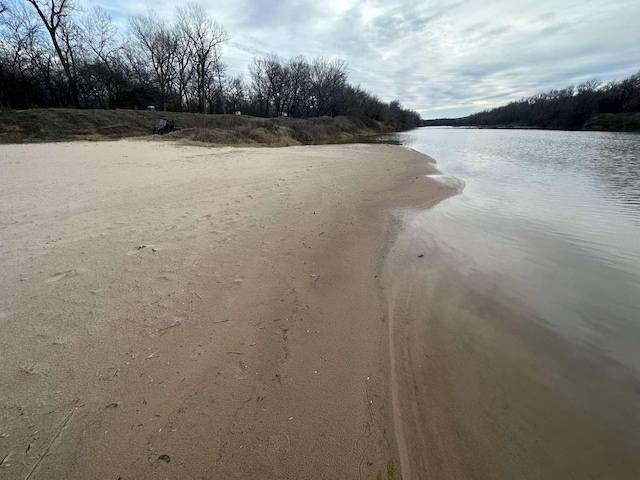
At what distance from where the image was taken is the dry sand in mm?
1645

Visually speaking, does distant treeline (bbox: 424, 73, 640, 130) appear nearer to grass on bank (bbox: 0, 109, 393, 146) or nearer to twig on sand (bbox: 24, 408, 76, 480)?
grass on bank (bbox: 0, 109, 393, 146)

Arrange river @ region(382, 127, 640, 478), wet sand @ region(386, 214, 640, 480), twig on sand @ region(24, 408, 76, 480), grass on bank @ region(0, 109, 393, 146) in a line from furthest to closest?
grass on bank @ region(0, 109, 393, 146) < river @ region(382, 127, 640, 478) < wet sand @ region(386, 214, 640, 480) < twig on sand @ region(24, 408, 76, 480)

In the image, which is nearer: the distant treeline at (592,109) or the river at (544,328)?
the river at (544,328)

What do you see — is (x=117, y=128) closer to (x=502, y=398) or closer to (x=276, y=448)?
(x=276, y=448)

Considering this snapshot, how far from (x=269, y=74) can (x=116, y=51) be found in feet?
77.5

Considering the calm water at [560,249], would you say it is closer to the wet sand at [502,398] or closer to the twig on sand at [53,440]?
the wet sand at [502,398]

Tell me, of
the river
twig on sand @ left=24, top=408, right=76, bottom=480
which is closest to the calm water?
the river

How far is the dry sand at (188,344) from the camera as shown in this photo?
1.64m

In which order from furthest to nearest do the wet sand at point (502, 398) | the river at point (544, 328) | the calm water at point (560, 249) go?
the calm water at point (560, 249)
the river at point (544, 328)
the wet sand at point (502, 398)

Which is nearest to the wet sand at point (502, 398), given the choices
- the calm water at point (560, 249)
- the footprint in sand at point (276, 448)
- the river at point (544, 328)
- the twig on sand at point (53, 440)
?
the river at point (544, 328)

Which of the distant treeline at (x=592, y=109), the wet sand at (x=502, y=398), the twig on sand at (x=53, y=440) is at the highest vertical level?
the distant treeline at (x=592, y=109)

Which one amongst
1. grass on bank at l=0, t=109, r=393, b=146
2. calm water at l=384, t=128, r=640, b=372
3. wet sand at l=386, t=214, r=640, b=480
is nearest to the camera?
wet sand at l=386, t=214, r=640, b=480

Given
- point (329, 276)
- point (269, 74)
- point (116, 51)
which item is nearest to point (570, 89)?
point (269, 74)

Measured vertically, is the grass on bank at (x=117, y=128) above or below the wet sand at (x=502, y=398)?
above
